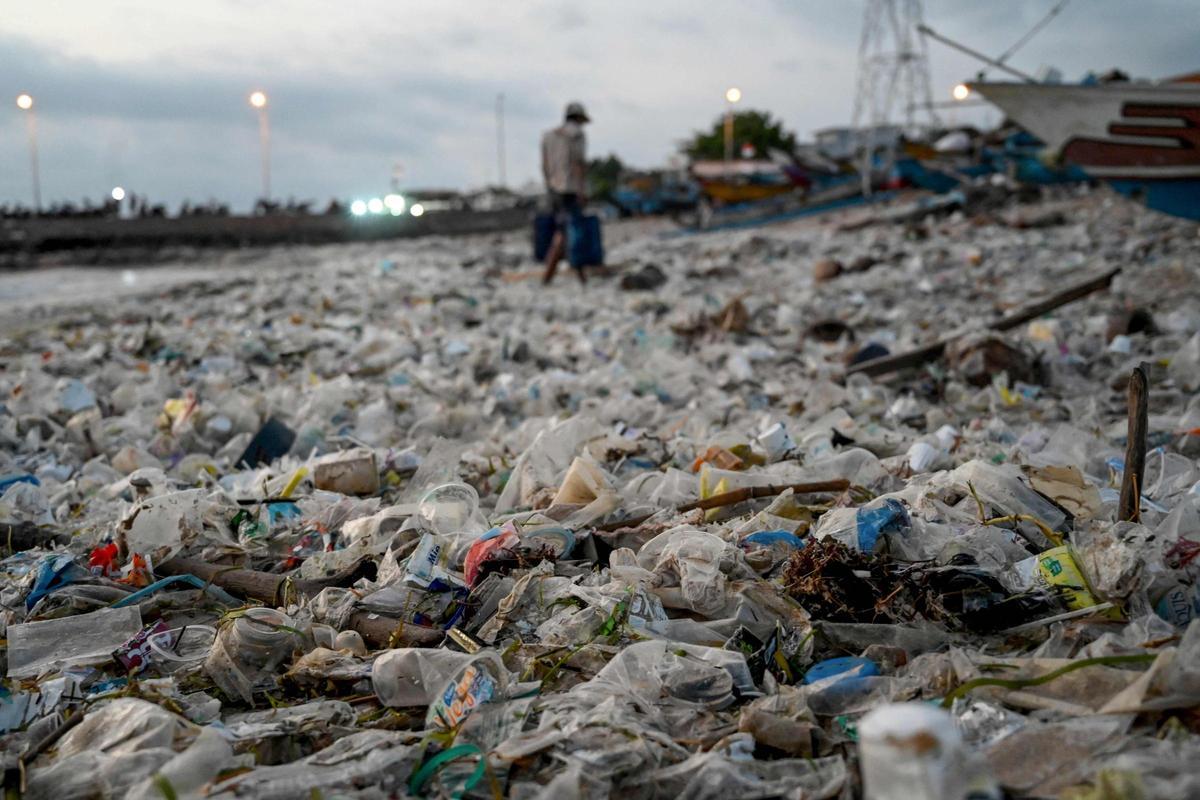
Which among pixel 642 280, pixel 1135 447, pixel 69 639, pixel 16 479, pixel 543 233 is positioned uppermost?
pixel 543 233

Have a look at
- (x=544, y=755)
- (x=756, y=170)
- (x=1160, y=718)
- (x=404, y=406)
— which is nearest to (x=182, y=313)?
(x=404, y=406)

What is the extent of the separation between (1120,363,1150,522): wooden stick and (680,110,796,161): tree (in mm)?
39853

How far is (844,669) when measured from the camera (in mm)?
1658

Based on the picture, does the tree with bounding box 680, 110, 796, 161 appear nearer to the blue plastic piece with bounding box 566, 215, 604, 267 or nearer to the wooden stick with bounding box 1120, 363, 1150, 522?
the blue plastic piece with bounding box 566, 215, 604, 267

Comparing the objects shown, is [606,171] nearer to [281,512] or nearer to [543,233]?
[543,233]

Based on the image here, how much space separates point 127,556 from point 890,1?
29.0m

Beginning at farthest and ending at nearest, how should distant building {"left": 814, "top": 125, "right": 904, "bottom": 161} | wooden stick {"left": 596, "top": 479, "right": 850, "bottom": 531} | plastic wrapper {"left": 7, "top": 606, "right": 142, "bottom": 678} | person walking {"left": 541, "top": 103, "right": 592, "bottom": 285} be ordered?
distant building {"left": 814, "top": 125, "right": 904, "bottom": 161}, person walking {"left": 541, "top": 103, "right": 592, "bottom": 285}, wooden stick {"left": 596, "top": 479, "right": 850, "bottom": 531}, plastic wrapper {"left": 7, "top": 606, "right": 142, "bottom": 678}

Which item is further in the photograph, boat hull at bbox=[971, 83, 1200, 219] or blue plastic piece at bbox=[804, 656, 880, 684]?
boat hull at bbox=[971, 83, 1200, 219]

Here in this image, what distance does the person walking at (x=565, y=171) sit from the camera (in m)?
8.66

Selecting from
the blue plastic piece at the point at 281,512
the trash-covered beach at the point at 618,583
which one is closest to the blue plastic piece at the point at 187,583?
the trash-covered beach at the point at 618,583

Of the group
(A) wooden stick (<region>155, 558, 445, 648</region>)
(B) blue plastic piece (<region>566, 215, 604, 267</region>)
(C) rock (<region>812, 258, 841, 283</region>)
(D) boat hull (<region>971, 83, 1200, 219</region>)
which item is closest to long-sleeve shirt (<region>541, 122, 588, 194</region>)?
(B) blue plastic piece (<region>566, 215, 604, 267</region>)

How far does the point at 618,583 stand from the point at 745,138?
42094mm

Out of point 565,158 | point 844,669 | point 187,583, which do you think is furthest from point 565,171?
point 844,669

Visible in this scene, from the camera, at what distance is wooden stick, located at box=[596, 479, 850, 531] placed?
2.46 metres
